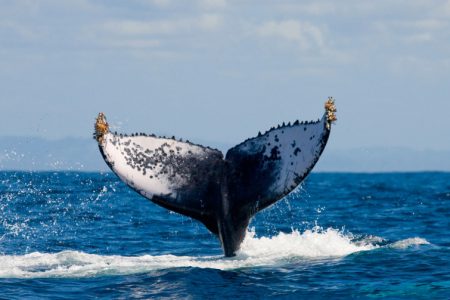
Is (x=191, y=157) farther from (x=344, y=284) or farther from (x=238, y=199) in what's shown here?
(x=344, y=284)

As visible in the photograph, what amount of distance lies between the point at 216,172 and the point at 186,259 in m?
2.37

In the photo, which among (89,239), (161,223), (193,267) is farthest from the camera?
(161,223)

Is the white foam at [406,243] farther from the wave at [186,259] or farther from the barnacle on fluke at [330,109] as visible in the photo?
the barnacle on fluke at [330,109]

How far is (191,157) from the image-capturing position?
36.0ft

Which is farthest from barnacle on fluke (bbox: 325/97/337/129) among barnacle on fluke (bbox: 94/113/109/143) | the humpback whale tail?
barnacle on fluke (bbox: 94/113/109/143)

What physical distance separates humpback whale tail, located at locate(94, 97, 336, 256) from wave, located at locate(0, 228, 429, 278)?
39.9 inches

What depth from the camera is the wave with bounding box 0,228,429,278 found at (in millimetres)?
11680

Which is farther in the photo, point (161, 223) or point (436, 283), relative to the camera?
Answer: point (161, 223)

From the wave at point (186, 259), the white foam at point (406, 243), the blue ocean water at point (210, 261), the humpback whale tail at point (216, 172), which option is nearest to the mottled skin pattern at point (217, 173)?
the humpback whale tail at point (216, 172)

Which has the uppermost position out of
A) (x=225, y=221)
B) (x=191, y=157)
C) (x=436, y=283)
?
(x=191, y=157)

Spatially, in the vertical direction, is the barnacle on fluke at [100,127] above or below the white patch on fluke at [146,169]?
above

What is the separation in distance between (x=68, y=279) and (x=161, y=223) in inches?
406

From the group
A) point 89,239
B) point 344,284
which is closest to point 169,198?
point 344,284

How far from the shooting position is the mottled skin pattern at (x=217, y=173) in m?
10.6
